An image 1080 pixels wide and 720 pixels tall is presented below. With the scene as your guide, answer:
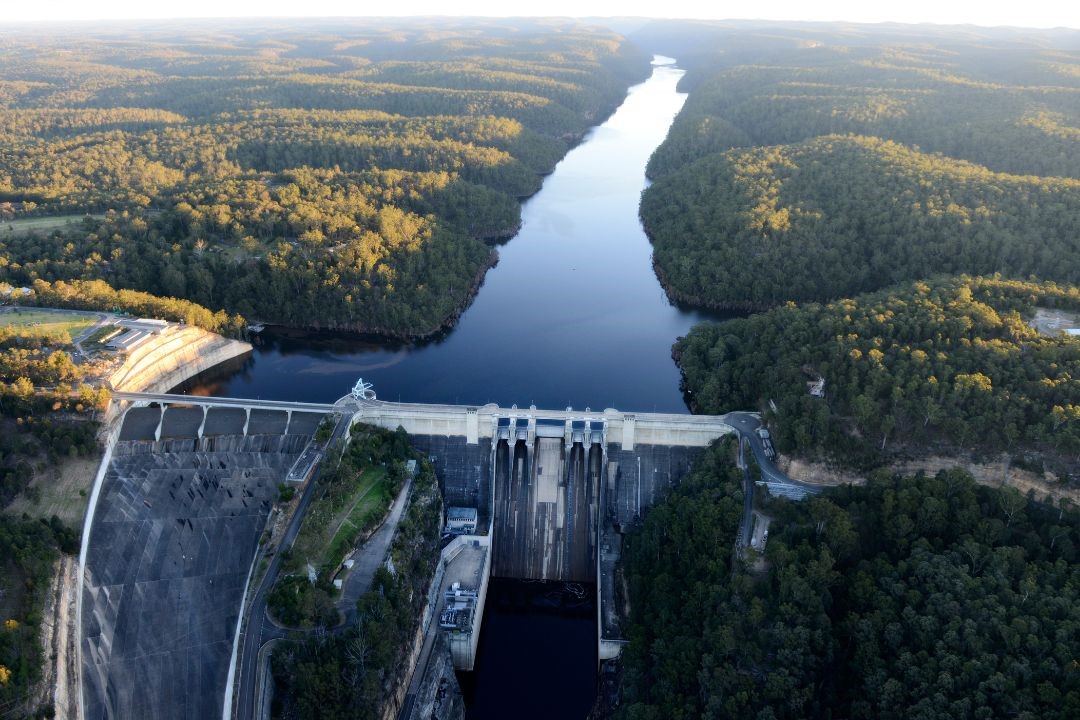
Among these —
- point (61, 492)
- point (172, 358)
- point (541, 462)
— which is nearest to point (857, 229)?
point (541, 462)

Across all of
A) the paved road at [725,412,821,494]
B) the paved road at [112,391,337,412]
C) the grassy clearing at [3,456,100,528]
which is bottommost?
the grassy clearing at [3,456,100,528]

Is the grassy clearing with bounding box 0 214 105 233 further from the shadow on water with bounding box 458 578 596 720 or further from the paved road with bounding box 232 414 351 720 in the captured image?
the shadow on water with bounding box 458 578 596 720

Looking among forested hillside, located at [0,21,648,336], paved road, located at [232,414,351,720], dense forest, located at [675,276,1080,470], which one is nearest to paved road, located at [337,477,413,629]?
paved road, located at [232,414,351,720]

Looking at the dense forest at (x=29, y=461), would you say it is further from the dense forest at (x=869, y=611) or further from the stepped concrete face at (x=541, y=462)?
the dense forest at (x=869, y=611)

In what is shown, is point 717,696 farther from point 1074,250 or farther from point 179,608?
point 1074,250

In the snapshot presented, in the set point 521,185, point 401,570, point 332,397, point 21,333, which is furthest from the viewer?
point 521,185

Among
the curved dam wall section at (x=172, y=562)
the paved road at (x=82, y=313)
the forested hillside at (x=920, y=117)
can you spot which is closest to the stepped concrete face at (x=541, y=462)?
the curved dam wall section at (x=172, y=562)

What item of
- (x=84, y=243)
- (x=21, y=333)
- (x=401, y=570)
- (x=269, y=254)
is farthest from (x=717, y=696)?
(x=84, y=243)
